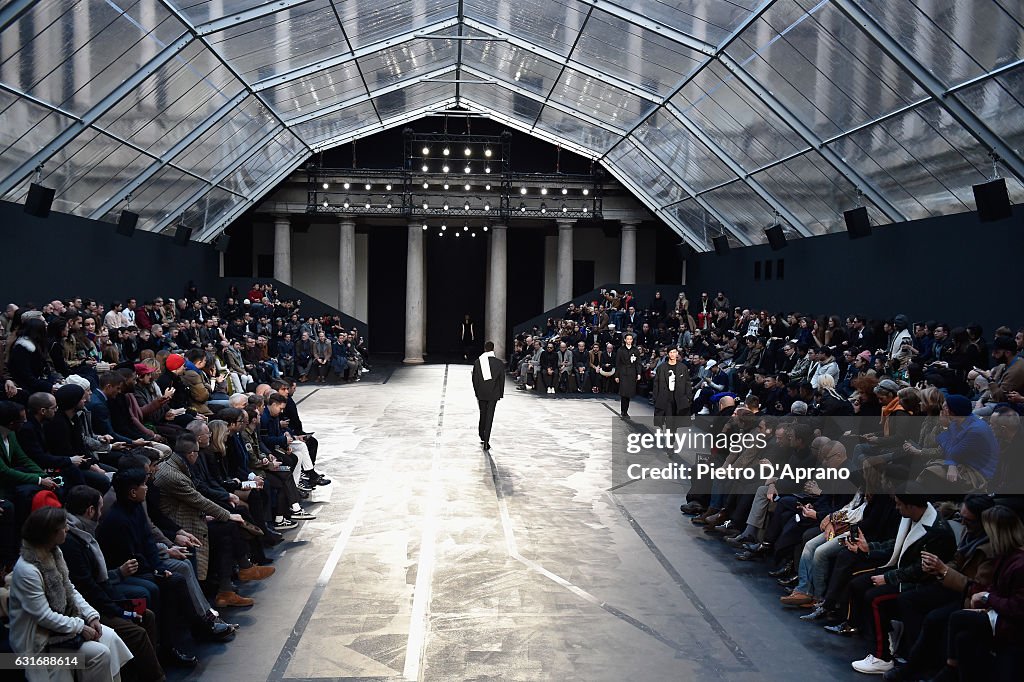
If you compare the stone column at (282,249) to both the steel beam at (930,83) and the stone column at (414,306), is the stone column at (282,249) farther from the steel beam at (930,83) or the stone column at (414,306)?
the steel beam at (930,83)

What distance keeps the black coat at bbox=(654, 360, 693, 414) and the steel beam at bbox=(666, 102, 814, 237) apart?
8.46 meters

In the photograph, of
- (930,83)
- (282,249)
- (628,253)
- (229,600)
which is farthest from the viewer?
(628,253)

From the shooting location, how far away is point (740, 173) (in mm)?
22719

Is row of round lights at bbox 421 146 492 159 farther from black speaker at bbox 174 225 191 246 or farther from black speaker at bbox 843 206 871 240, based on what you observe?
black speaker at bbox 843 206 871 240

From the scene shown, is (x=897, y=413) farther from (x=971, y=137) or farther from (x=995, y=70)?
(x=971, y=137)

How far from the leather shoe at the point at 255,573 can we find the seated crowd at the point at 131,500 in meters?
0.01

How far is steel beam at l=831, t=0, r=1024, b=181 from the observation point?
1327cm

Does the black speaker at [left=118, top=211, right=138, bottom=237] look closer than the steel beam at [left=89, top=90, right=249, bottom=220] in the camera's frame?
No

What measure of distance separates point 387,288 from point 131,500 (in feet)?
110

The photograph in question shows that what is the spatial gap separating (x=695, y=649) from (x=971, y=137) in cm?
1101

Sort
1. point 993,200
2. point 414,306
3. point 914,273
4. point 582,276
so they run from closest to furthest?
point 993,200 → point 914,273 → point 414,306 → point 582,276

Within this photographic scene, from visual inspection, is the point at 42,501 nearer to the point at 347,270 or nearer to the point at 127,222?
the point at 127,222

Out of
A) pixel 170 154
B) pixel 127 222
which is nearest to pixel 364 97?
pixel 170 154

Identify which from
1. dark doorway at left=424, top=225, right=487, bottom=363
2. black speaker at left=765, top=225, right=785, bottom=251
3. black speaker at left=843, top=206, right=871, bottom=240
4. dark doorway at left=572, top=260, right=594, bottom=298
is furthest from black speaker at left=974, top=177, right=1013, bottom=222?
dark doorway at left=424, top=225, right=487, bottom=363
